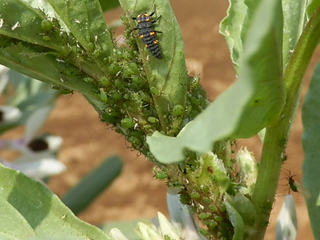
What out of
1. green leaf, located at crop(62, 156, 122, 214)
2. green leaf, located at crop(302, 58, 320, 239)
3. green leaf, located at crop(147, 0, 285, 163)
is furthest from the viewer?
green leaf, located at crop(62, 156, 122, 214)

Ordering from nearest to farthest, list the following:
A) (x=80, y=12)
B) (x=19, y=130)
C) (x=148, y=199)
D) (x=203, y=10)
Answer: (x=80, y=12)
(x=148, y=199)
(x=19, y=130)
(x=203, y=10)

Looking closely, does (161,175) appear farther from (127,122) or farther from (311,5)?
(311,5)

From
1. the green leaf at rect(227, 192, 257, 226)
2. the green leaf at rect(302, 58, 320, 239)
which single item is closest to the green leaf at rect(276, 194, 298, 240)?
the green leaf at rect(302, 58, 320, 239)

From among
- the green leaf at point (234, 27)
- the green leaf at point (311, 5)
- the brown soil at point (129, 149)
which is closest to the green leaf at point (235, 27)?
the green leaf at point (234, 27)

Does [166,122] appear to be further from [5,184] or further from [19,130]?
[19,130]

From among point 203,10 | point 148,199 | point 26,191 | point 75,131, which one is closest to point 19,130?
point 75,131

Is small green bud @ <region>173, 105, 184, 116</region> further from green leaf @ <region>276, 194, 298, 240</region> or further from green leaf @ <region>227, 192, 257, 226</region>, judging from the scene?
green leaf @ <region>276, 194, 298, 240</region>
